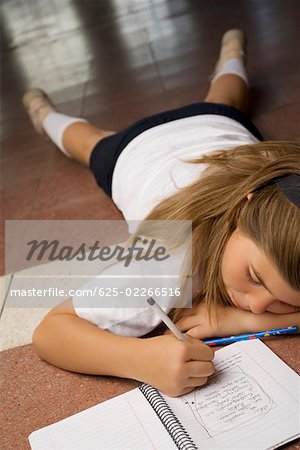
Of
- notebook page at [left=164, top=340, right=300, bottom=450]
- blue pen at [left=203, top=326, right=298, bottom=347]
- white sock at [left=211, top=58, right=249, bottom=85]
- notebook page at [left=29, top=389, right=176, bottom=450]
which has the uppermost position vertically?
white sock at [left=211, top=58, right=249, bottom=85]

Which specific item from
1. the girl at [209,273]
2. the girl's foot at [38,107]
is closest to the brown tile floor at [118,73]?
the girl's foot at [38,107]

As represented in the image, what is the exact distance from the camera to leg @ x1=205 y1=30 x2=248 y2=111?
217 cm

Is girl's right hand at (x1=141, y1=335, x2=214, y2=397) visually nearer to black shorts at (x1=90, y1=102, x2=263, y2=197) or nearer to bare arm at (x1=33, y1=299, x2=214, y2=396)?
bare arm at (x1=33, y1=299, x2=214, y2=396)

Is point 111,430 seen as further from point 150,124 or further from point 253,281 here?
point 150,124

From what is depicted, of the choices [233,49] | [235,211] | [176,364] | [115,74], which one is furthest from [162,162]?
[115,74]

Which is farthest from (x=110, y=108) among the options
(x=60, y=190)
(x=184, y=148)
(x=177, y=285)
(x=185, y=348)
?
(x=185, y=348)

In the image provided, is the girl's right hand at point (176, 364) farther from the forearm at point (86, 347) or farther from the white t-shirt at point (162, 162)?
the white t-shirt at point (162, 162)

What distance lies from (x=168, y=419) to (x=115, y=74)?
2448 millimetres

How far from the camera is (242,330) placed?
1.27 meters

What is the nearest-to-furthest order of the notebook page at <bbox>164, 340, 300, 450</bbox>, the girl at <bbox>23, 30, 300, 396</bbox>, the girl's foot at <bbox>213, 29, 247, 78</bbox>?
1. the notebook page at <bbox>164, 340, 300, 450</bbox>
2. the girl at <bbox>23, 30, 300, 396</bbox>
3. the girl's foot at <bbox>213, 29, 247, 78</bbox>

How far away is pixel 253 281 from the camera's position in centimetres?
117

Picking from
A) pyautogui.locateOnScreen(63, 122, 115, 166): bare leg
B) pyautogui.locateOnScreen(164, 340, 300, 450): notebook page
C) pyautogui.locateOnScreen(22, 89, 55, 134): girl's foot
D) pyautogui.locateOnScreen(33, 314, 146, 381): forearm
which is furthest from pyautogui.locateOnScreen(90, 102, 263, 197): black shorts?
pyautogui.locateOnScreen(164, 340, 300, 450): notebook page

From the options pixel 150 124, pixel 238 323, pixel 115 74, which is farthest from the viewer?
pixel 115 74

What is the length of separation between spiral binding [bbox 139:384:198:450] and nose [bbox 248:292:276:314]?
229mm
